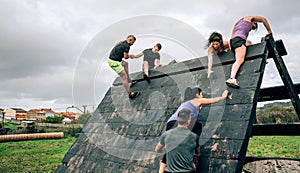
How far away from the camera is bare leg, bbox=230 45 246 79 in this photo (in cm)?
366

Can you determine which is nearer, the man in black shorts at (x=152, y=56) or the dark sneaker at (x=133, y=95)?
the dark sneaker at (x=133, y=95)

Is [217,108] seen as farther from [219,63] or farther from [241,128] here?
[219,63]

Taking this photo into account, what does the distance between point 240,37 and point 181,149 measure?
7.12ft

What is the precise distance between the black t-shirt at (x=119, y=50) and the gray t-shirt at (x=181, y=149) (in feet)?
11.3

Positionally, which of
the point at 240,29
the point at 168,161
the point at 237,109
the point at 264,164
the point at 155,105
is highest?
the point at 240,29

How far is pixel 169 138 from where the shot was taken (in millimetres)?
3047

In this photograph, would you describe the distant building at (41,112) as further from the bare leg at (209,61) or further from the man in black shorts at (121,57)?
the bare leg at (209,61)

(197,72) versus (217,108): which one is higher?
(197,72)

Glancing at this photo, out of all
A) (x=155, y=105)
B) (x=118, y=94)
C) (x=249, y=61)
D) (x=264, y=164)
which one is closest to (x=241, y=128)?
(x=249, y=61)

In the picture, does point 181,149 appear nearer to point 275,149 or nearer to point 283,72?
point 283,72

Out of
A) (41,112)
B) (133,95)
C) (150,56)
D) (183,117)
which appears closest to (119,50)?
(133,95)

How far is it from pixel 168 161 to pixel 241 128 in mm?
904

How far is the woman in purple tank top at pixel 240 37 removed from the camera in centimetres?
364

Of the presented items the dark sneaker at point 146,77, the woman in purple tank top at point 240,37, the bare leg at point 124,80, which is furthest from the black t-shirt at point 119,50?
the woman in purple tank top at point 240,37
